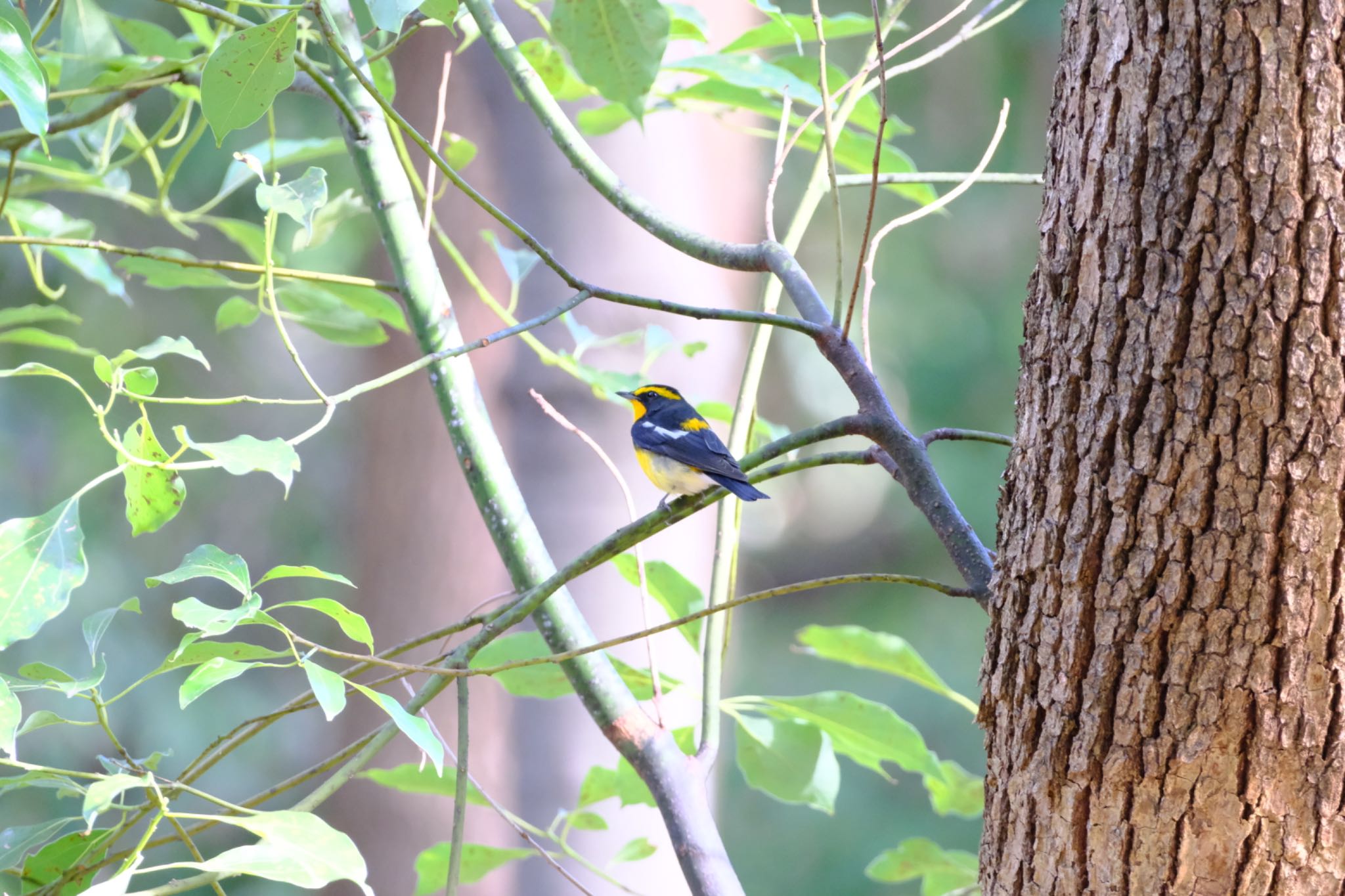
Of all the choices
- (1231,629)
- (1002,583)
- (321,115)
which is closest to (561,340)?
(1002,583)

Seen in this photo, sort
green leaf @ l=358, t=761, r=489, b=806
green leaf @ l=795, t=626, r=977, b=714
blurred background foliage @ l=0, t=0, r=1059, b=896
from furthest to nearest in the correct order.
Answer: blurred background foliage @ l=0, t=0, r=1059, b=896, green leaf @ l=358, t=761, r=489, b=806, green leaf @ l=795, t=626, r=977, b=714

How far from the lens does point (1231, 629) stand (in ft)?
2.10

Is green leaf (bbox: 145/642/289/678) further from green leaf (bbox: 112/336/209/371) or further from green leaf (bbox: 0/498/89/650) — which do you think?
green leaf (bbox: 112/336/209/371)

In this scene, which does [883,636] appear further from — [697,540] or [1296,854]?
[697,540]

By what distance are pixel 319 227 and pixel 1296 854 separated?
1.38 meters

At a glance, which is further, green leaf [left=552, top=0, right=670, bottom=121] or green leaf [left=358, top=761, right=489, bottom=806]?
green leaf [left=358, top=761, right=489, bottom=806]

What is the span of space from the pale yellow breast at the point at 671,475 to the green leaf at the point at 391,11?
133cm

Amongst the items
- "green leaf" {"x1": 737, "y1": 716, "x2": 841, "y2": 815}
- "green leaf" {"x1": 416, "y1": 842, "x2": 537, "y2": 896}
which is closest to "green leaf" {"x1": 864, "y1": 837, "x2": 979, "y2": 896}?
"green leaf" {"x1": 737, "y1": 716, "x2": 841, "y2": 815}

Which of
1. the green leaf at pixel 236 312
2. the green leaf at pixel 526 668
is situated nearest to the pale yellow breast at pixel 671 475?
the green leaf at pixel 526 668

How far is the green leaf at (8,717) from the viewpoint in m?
0.71

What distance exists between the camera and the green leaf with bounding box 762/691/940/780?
1152 mm

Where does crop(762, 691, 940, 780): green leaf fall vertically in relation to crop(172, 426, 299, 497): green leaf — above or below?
below

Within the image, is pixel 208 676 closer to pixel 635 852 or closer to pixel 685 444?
pixel 635 852

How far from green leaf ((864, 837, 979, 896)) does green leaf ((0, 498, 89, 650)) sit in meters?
0.91
